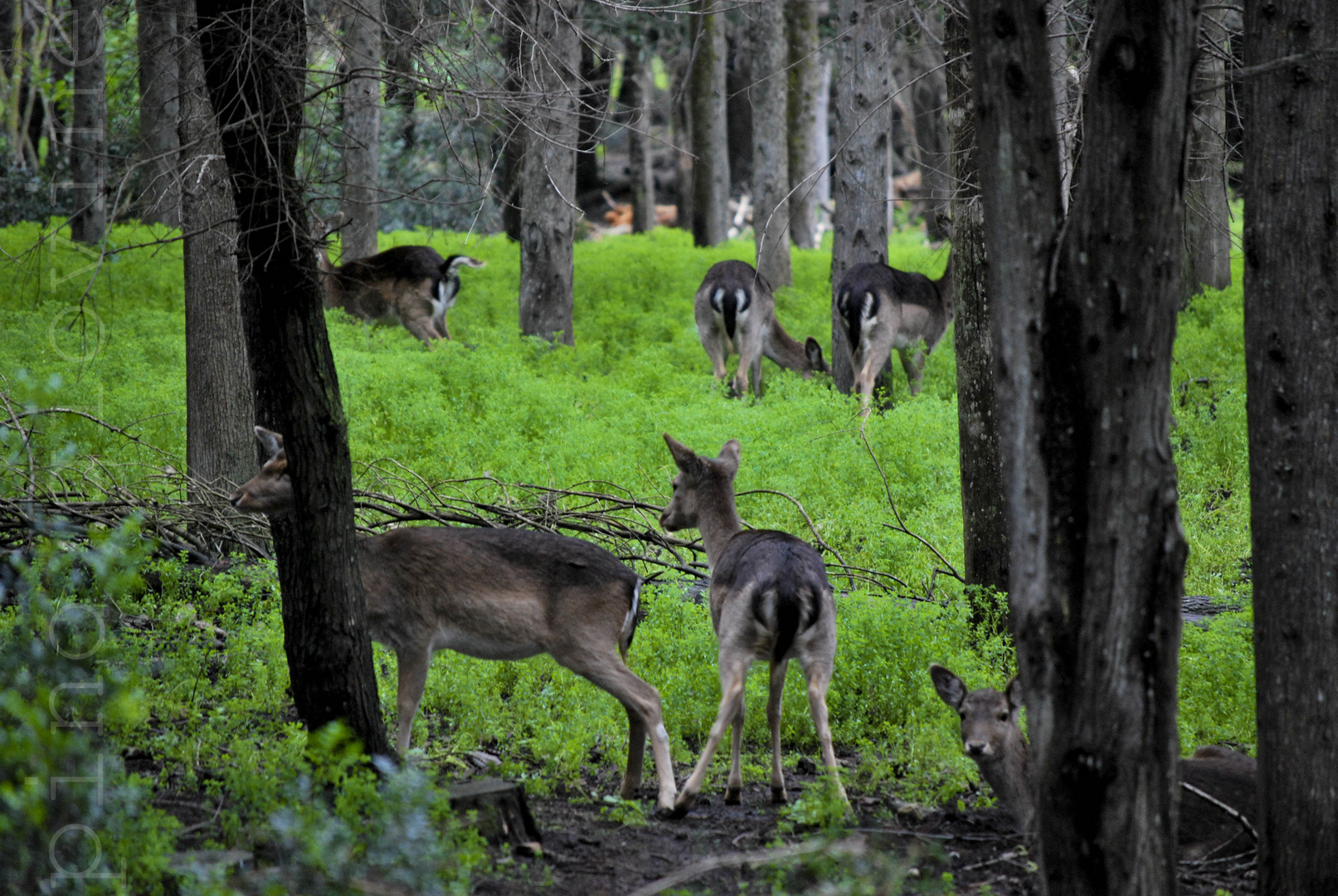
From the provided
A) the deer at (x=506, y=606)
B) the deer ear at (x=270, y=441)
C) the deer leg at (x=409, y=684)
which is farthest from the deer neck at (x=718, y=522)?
the deer ear at (x=270, y=441)

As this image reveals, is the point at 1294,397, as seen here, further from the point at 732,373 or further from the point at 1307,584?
the point at 732,373

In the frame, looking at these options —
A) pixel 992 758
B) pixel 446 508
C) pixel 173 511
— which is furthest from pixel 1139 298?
pixel 173 511

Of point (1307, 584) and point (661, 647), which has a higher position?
point (1307, 584)

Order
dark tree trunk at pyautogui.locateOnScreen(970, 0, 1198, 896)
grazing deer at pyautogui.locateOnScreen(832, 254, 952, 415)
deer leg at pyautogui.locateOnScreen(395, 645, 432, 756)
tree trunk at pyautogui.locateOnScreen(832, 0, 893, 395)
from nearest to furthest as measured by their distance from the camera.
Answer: dark tree trunk at pyautogui.locateOnScreen(970, 0, 1198, 896), deer leg at pyautogui.locateOnScreen(395, 645, 432, 756), tree trunk at pyautogui.locateOnScreen(832, 0, 893, 395), grazing deer at pyautogui.locateOnScreen(832, 254, 952, 415)

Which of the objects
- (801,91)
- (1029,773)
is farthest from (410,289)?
(1029,773)

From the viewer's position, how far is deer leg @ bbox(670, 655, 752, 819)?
5.25 m

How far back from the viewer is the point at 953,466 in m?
11.0

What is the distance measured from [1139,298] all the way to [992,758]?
2423mm

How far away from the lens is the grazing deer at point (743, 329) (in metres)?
16.1

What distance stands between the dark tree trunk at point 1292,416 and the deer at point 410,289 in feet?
43.9

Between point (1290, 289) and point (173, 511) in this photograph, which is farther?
point (173, 511)

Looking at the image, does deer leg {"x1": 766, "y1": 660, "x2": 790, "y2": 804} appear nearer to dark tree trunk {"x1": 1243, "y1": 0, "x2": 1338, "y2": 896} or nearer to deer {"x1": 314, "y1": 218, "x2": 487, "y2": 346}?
dark tree trunk {"x1": 1243, "y1": 0, "x2": 1338, "y2": 896}

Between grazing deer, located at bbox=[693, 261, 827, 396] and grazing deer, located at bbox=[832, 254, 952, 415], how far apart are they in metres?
1.23

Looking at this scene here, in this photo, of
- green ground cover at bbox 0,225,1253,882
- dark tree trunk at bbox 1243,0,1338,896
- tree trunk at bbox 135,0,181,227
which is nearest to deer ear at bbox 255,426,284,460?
green ground cover at bbox 0,225,1253,882
